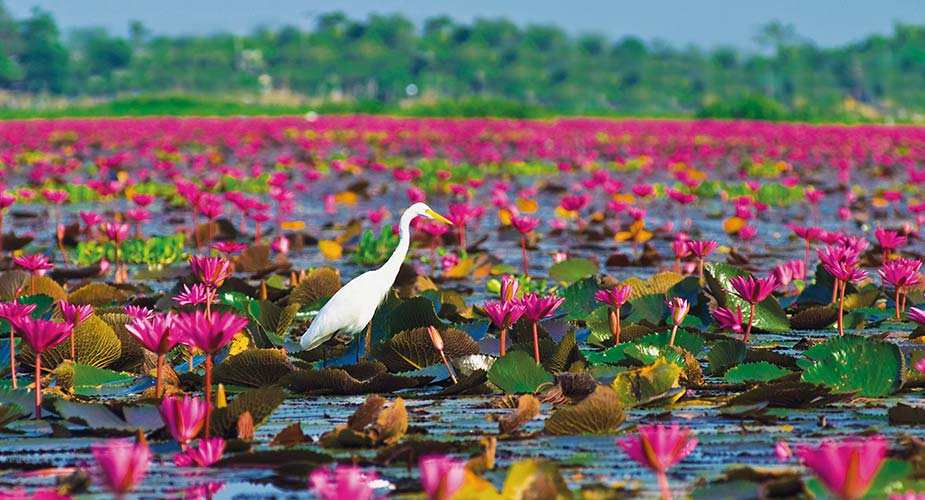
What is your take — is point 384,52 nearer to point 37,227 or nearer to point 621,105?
point 621,105

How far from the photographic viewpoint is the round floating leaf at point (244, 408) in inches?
147

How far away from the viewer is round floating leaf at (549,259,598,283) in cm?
781

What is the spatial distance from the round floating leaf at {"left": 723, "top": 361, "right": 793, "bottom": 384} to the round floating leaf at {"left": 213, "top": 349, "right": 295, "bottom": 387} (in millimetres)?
1574

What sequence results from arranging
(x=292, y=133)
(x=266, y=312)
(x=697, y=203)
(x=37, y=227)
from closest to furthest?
(x=266, y=312)
(x=37, y=227)
(x=697, y=203)
(x=292, y=133)

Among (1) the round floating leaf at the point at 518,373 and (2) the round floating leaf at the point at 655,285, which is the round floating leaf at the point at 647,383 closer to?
(1) the round floating leaf at the point at 518,373

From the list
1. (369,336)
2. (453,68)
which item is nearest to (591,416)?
(369,336)

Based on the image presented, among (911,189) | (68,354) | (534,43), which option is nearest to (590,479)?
(68,354)

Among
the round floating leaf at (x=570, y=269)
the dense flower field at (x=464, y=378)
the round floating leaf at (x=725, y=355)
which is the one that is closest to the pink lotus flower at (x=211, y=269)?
the dense flower field at (x=464, y=378)

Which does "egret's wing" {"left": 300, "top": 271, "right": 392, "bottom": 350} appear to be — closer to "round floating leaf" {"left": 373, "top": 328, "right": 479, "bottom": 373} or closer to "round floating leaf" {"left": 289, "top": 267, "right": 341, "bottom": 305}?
"round floating leaf" {"left": 373, "top": 328, "right": 479, "bottom": 373}

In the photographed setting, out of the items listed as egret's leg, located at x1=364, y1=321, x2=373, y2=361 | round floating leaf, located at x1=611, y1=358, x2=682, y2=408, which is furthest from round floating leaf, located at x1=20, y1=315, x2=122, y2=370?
round floating leaf, located at x1=611, y1=358, x2=682, y2=408

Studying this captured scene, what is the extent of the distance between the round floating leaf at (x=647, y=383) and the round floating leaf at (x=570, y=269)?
3508 mm

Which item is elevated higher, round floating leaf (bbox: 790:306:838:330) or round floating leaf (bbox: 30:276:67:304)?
round floating leaf (bbox: 30:276:67:304)

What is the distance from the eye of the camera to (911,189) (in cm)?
1639

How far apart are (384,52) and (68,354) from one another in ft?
364
